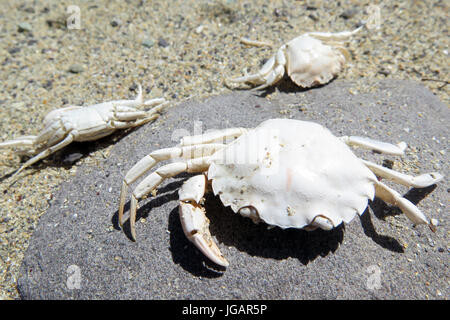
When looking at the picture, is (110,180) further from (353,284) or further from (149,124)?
(353,284)

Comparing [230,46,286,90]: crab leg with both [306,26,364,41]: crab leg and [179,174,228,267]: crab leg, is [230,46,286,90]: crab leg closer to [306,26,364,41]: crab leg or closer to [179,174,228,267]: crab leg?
[306,26,364,41]: crab leg

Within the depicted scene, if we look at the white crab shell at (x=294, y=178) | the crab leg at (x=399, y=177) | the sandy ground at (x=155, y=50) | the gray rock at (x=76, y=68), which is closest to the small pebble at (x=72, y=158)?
the sandy ground at (x=155, y=50)

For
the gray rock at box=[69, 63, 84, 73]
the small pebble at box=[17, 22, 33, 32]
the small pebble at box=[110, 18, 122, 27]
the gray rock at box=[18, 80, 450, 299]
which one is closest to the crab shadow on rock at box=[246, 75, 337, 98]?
the gray rock at box=[18, 80, 450, 299]

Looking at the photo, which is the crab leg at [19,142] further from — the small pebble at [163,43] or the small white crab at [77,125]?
the small pebble at [163,43]

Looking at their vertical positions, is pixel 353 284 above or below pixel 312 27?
below

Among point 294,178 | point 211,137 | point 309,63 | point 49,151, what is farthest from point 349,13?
point 49,151
